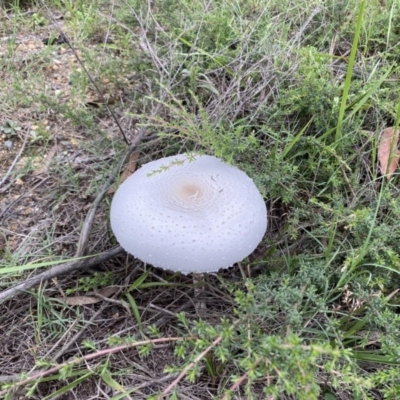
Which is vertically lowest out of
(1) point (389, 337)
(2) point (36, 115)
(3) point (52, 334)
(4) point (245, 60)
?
(3) point (52, 334)

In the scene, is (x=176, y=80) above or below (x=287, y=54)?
below

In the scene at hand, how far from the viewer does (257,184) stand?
198 centimetres

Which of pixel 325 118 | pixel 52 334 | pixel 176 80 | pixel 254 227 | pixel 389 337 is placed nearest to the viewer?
pixel 389 337

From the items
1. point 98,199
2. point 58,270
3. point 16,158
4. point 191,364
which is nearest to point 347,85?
point 98,199

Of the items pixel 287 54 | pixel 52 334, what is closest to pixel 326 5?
pixel 287 54

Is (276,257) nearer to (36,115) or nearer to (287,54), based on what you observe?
(287,54)

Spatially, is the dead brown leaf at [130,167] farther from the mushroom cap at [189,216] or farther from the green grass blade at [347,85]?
the green grass blade at [347,85]

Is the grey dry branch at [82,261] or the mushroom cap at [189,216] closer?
the mushroom cap at [189,216]

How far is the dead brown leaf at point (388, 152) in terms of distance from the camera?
7.02 feet

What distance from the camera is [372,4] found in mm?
2826

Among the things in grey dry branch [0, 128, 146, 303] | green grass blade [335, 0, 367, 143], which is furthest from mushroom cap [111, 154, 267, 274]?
green grass blade [335, 0, 367, 143]

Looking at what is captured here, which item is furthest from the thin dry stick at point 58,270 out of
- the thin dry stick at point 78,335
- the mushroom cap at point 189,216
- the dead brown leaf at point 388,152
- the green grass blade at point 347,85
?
the dead brown leaf at point 388,152

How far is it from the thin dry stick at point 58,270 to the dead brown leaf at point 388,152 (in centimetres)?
134

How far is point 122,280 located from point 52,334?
0.38 metres
